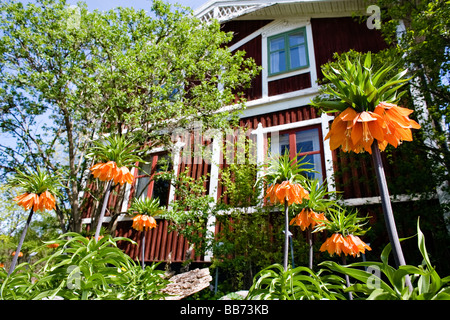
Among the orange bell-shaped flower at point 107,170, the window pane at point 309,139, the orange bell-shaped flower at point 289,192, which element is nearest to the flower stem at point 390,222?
the orange bell-shaped flower at point 289,192

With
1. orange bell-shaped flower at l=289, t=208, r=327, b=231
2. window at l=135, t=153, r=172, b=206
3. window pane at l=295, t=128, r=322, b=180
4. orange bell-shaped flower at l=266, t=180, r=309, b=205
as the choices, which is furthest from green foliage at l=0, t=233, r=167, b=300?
window at l=135, t=153, r=172, b=206

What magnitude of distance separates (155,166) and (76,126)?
3.02 metres

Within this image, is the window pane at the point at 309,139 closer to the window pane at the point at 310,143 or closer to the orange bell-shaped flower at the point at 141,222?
the window pane at the point at 310,143

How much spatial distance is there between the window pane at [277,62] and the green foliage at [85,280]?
8.56 meters

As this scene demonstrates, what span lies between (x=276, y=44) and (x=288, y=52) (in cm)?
81

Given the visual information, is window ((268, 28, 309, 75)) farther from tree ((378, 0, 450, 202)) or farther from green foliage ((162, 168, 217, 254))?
green foliage ((162, 168, 217, 254))

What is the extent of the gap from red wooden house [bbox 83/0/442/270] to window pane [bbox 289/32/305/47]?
0.03 metres

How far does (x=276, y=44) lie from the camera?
33.3 ft

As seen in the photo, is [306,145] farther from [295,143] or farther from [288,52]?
[288,52]

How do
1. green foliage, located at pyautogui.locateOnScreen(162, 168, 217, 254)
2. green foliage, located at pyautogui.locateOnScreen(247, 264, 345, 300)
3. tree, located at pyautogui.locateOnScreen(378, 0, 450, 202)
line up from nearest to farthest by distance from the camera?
green foliage, located at pyautogui.locateOnScreen(247, 264, 345, 300), tree, located at pyautogui.locateOnScreen(378, 0, 450, 202), green foliage, located at pyautogui.locateOnScreen(162, 168, 217, 254)

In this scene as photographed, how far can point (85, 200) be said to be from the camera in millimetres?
10602

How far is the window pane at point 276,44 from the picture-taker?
1002 cm

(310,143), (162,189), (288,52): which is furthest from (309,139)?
(162,189)

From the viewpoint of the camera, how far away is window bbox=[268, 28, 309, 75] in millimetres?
9258
